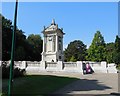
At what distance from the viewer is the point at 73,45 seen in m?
114

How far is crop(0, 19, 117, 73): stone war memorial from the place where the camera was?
3578cm

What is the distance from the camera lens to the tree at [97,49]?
70250mm

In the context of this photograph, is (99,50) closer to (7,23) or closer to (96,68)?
(7,23)

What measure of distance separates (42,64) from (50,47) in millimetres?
11248

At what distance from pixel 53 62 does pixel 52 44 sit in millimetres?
10718

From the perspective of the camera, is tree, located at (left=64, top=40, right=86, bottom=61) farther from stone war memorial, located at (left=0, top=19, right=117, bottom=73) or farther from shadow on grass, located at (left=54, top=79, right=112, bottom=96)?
shadow on grass, located at (left=54, top=79, right=112, bottom=96)

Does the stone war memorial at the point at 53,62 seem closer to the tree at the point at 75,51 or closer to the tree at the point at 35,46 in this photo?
the tree at the point at 35,46

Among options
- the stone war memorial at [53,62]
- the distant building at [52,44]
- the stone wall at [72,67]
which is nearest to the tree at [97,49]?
the stone war memorial at [53,62]

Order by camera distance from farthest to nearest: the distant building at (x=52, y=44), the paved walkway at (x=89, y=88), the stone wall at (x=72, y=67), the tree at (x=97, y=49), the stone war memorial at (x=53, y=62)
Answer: the tree at (x=97, y=49) → the distant building at (x=52, y=44) → the stone war memorial at (x=53, y=62) → the stone wall at (x=72, y=67) → the paved walkway at (x=89, y=88)

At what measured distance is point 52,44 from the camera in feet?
157

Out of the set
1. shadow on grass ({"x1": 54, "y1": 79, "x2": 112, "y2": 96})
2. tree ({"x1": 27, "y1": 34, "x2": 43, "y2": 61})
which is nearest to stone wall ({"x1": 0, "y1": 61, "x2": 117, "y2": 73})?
shadow on grass ({"x1": 54, "y1": 79, "x2": 112, "y2": 96})

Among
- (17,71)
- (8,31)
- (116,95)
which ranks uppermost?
(8,31)

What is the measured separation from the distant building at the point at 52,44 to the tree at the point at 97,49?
23.1 m

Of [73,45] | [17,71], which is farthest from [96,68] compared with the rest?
[73,45]
